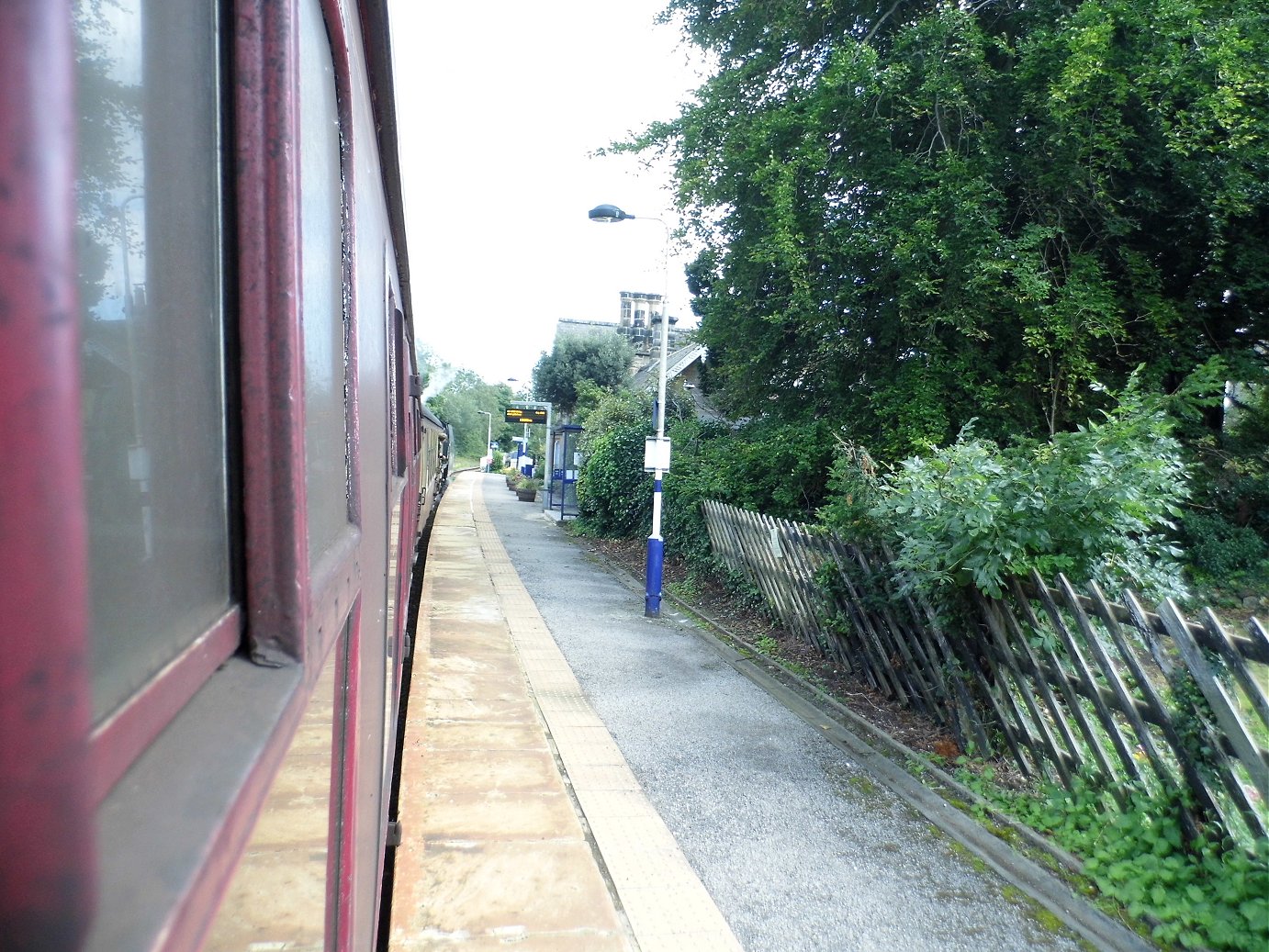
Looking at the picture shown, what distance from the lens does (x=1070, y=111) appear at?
8.21 m

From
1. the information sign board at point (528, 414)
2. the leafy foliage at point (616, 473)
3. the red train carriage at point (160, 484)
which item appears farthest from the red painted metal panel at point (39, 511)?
the information sign board at point (528, 414)

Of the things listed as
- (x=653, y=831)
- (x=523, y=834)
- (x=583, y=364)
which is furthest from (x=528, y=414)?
(x=523, y=834)

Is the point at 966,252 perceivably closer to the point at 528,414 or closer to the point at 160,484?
the point at 160,484

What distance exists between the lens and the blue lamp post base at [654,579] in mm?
9508

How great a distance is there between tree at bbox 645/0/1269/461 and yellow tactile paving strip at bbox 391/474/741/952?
5.64 meters

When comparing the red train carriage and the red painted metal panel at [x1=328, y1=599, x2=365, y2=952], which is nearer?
the red train carriage

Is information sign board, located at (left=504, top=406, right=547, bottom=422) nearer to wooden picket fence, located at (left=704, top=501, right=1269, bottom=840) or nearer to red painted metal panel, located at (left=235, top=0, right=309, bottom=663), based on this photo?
wooden picket fence, located at (left=704, top=501, right=1269, bottom=840)

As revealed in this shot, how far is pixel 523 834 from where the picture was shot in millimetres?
3824

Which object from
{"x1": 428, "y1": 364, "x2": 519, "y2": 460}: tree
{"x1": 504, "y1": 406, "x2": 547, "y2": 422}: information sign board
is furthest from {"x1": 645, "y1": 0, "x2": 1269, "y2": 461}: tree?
{"x1": 428, "y1": 364, "x2": 519, "y2": 460}: tree

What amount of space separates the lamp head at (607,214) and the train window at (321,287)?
8774mm

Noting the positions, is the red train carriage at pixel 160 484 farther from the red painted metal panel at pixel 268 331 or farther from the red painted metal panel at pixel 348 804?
the red painted metal panel at pixel 348 804

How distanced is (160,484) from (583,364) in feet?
126

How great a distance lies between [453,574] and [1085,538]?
8132mm

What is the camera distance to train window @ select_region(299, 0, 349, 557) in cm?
95
